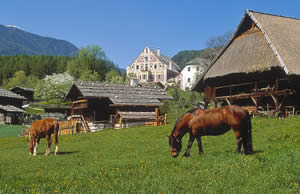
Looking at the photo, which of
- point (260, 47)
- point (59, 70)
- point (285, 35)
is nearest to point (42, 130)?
point (260, 47)

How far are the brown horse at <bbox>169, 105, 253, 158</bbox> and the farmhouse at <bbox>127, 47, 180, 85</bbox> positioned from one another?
10244cm

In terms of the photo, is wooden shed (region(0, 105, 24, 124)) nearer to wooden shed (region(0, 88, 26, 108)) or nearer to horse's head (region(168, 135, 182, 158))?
wooden shed (region(0, 88, 26, 108))

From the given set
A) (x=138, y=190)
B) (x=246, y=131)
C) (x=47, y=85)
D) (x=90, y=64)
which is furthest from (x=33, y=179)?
(x=90, y=64)

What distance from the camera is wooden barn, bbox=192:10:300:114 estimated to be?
2584 cm

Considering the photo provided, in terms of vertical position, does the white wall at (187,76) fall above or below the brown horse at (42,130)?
above

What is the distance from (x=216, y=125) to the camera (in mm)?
11078

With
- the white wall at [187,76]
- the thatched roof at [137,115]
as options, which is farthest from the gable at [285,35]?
the white wall at [187,76]

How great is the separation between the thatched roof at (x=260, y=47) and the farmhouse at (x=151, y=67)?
80.8 m

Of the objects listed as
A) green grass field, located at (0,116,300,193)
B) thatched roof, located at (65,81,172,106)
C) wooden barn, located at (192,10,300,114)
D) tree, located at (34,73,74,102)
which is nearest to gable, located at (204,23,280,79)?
wooden barn, located at (192,10,300,114)

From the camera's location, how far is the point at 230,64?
30.0 metres

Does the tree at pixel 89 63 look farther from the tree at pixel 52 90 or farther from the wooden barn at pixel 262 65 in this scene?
the wooden barn at pixel 262 65

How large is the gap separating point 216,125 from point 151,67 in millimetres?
105369

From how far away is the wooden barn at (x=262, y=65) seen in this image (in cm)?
2584

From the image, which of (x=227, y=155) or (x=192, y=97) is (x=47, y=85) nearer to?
(x=192, y=97)
